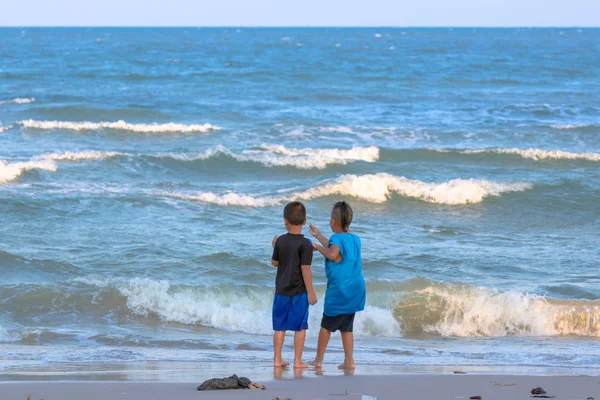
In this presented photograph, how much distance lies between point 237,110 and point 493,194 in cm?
1277

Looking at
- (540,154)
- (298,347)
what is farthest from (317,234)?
(540,154)

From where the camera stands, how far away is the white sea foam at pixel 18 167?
15094mm

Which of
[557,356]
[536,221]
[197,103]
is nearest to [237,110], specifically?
[197,103]

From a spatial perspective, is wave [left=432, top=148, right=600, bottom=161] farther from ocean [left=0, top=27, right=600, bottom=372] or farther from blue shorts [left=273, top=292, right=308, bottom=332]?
blue shorts [left=273, top=292, right=308, bottom=332]

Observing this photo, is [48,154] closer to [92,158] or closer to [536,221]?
[92,158]

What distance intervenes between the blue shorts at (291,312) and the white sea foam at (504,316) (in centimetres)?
289

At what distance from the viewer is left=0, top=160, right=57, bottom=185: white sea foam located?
15094 mm

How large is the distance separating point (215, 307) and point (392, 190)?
23.0 feet

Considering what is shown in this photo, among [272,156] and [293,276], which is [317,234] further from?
[272,156]

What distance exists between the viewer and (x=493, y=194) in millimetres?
15250

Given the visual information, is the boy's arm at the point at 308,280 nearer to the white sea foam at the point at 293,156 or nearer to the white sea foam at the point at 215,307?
the white sea foam at the point at 215,307

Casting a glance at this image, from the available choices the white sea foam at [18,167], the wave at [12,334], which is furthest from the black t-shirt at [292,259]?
the white sea foam at [18,167]

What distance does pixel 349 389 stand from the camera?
5.19 meters

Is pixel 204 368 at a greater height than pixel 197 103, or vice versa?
pixel 197 103
